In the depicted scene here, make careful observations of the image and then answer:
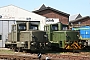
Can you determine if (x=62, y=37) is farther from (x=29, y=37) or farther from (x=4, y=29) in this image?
(x=4, y=29)

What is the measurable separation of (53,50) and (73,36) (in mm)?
2278

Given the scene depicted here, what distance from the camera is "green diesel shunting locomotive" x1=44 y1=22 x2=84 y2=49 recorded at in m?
18.7

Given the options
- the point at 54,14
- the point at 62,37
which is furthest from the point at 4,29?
the point at 54,14

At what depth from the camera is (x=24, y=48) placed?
17281mm

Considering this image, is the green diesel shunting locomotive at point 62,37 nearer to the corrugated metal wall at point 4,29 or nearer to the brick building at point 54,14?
the corrugated metal wall at point 4,29

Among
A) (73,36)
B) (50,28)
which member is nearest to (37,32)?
(50,28)

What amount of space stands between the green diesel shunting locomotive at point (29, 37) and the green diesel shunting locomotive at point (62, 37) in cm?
131

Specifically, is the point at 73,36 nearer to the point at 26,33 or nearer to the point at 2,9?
the point at 26,33

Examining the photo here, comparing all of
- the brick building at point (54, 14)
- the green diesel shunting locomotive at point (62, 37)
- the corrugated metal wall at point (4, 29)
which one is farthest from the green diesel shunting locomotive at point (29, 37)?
the brick building at point (54, 14)

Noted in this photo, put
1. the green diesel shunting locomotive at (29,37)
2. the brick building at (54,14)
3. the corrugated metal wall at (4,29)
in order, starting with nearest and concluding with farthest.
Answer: the green diesel shunting locomotive at (29,37)
the corrugated metal wall at (4,29)
the brick building at (54,14)

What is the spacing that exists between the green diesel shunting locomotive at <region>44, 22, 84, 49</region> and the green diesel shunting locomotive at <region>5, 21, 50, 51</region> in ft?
4.29

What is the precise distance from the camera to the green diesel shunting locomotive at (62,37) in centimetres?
1869

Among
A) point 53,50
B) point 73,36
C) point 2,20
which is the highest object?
point 2,20

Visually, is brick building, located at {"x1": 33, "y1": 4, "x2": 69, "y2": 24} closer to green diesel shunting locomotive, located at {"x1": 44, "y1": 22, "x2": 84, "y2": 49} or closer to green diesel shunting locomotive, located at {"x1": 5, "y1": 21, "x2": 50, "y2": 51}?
green diesel shunting locomotive, located at {"x1": 44, "y1": 22, "x2": 84, "y2": 49}
